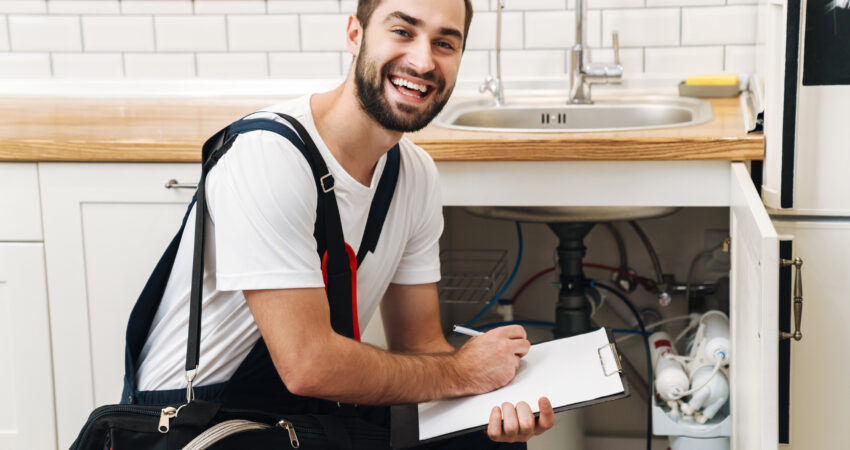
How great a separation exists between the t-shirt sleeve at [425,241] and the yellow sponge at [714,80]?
3.03 feet

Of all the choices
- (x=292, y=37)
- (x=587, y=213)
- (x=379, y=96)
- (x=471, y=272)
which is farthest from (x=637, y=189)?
(x=292, y=37)

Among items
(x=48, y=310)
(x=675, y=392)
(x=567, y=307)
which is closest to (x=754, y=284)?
(x=675, y=392)

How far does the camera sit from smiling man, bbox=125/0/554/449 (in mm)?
1227

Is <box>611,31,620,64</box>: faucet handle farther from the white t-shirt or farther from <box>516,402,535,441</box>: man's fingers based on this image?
<box>516,402,535,441</box>: man's fingers

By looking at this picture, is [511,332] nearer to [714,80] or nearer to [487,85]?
[487,85]

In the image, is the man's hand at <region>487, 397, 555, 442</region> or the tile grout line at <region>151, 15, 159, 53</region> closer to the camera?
the man's hand at <region>487, 397, 555, 442</region>

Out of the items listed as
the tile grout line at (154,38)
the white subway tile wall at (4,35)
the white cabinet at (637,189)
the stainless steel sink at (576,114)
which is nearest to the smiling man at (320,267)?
the white cabinet at (637,189)

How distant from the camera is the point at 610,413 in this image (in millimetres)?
2402

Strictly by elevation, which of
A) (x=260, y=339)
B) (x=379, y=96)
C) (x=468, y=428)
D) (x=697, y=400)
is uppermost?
(x=379, y=96)

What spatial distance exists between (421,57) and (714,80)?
3.57 ft

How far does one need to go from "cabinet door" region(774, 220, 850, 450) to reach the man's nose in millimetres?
715

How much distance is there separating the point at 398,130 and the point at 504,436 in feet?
1.50

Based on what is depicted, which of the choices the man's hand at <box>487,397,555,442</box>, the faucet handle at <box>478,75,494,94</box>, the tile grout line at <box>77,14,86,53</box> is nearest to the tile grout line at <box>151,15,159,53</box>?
the tile grout line at <box>77,14,86,53</box>

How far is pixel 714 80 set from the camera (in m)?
2.17
